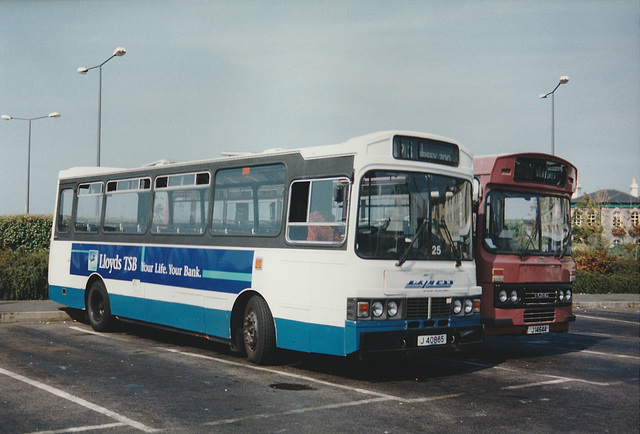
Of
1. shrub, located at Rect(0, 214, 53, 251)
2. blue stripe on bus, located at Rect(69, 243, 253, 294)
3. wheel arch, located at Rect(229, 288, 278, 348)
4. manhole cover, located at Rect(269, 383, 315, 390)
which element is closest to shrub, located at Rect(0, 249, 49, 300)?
blue stripe on bus, located at Rect(69, 243, 253, 294)

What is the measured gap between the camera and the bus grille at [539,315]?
1130 cm

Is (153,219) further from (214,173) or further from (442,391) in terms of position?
(442,391)

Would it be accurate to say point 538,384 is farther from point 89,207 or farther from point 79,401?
point 89,207

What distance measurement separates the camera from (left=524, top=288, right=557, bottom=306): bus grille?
11312 mm

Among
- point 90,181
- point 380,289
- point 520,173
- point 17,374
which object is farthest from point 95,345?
point 520,173

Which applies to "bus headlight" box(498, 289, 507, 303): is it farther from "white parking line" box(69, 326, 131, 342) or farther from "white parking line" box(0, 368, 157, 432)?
"white parking line" box(69, 326, 131, 342)

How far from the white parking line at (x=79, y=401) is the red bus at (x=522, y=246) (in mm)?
5859

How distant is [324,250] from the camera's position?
9258 mm

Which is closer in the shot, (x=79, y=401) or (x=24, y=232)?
(x=79, y=401)

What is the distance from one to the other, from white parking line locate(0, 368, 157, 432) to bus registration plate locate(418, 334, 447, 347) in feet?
12.4

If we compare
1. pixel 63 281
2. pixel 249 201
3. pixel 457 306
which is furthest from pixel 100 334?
pixel 457 306

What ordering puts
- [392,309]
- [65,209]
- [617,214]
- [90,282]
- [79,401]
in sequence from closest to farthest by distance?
[79,401]
[392,309]
[90,282]
[65,209]
[617,214]

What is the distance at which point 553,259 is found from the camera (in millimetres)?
11719

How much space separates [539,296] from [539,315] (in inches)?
11.8
